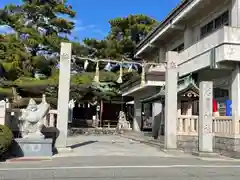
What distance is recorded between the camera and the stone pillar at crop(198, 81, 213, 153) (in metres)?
14.4

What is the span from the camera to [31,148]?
12945 millimetres

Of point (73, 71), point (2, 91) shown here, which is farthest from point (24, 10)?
point (2, 91)

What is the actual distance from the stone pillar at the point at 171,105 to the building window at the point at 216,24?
12.4 feet

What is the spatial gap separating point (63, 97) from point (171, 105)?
5.16 meters

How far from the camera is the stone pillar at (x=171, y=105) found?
15945 millimetres

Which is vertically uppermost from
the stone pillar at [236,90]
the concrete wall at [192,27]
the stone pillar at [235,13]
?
the concrete wall at [192,27]

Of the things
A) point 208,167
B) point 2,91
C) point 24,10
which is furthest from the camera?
point 24,10

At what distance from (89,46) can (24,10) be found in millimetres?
9378

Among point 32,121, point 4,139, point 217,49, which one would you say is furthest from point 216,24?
point 4,139

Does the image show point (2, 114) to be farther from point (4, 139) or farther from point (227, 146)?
point (227, 146)

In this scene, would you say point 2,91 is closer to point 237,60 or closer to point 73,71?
point 73,71

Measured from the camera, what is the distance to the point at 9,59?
29.0 m

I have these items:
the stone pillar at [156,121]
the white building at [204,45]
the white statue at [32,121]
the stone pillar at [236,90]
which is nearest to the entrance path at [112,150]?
the white building at [204,45]

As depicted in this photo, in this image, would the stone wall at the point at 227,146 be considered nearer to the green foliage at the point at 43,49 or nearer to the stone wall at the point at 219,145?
the stone wall at the point at 219,145
